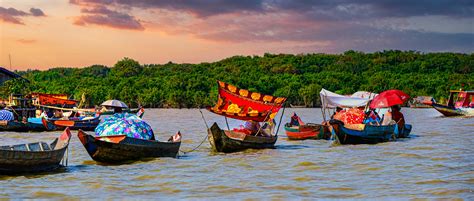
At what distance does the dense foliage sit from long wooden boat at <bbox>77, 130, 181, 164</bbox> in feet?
205

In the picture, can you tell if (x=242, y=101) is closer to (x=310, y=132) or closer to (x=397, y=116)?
(x=310, y=132)

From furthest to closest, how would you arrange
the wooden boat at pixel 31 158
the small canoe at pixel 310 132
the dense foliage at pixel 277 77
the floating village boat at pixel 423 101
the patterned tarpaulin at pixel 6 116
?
the dense foliage at pixel 277 77 < the floating village boat at pixel 423 101 < the patterned tarpaulin at pixel 6 116 < the small canoe at pixel 310 132 < the wooden boat at pixel 31 158

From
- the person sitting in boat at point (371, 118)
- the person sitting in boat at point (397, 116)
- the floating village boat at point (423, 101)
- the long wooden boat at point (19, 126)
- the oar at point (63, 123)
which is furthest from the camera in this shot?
the floating village boat at point (423, 101)

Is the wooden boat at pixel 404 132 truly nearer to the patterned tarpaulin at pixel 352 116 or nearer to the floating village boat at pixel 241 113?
the patterned tarpaulin at pixel 352 116

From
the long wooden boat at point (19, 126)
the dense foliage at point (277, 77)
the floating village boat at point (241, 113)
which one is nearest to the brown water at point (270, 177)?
the floating village boat at point (241, 113)

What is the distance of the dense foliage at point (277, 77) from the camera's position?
9370cm

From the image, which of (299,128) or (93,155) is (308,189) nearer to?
(93,155)

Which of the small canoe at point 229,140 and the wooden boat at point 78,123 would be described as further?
the wooden boat at point 78,123

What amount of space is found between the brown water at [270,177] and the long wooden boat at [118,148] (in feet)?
0.93

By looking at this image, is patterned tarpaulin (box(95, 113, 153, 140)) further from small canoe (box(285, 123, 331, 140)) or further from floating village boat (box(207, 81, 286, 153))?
small canoe (box(285, 123, 331, 140))

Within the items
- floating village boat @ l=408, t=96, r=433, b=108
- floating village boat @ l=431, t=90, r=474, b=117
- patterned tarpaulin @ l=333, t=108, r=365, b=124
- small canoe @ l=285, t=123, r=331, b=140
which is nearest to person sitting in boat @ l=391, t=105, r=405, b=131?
patterned tarpaulin @ l=333, t=108, r=365, b=124

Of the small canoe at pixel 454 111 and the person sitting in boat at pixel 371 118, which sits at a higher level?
the person sitting in boat at pixel 371 118

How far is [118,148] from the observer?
48.8ft

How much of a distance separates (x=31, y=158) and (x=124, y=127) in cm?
306
